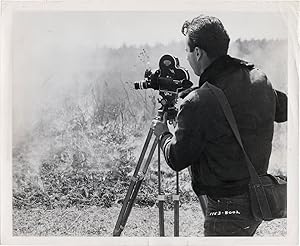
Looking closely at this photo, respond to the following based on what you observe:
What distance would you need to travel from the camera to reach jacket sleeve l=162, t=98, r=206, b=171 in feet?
4.33

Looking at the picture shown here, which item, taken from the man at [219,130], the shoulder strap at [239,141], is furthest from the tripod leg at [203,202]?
the shoulder strap at [239,141]

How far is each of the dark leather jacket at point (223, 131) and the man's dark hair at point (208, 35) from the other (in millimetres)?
27

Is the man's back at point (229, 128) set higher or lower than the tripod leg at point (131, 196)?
higher

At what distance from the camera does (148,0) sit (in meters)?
1.36

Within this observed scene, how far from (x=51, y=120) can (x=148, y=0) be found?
1.21ft

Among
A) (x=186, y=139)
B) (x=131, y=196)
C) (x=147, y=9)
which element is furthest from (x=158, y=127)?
(x=147, y=9)

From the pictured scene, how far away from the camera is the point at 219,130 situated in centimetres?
132

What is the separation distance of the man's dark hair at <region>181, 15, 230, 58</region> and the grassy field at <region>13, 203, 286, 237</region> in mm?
369

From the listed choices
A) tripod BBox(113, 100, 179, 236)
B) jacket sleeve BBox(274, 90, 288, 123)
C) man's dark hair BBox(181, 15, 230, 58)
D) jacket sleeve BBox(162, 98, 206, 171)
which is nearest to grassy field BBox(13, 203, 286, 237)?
tripod BBox(113, 100, 179, 236)

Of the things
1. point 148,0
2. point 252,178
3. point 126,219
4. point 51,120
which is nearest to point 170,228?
point 126,219

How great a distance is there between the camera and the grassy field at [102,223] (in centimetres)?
136

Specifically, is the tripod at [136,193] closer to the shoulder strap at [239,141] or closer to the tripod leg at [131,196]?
the tripod leg at [131,196]

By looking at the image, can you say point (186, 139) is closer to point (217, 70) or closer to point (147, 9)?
point (217, 70)

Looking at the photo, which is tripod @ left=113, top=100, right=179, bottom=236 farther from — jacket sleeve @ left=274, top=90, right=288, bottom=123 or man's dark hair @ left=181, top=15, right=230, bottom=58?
jacket sleeve @ left=274, top=90, right=288, bottom=123
